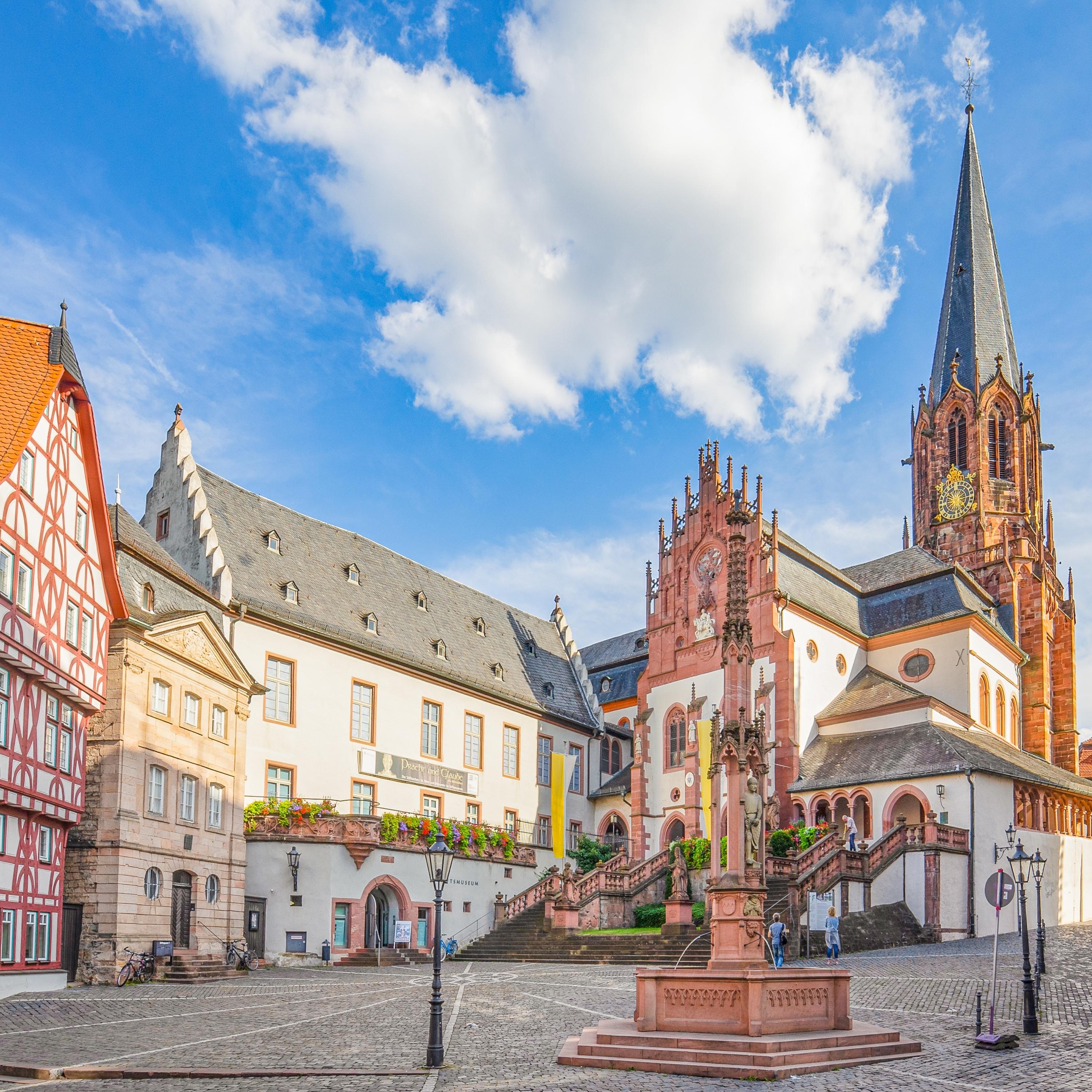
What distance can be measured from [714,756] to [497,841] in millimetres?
25969

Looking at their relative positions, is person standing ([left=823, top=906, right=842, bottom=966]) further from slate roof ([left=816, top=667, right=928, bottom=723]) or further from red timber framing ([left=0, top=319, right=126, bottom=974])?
red timber framing ([left=0, top=319, right=126, bottom=974])

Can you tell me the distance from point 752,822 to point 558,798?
32821 mm

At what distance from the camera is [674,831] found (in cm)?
4897

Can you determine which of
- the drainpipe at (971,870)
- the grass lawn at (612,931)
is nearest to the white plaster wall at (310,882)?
the grass lawn at (612,931)

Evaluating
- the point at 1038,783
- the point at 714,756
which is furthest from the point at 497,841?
the point at 714,756

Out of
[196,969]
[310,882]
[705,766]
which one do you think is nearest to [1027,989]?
[196,969]

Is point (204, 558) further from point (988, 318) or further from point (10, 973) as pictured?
point (988, 318)

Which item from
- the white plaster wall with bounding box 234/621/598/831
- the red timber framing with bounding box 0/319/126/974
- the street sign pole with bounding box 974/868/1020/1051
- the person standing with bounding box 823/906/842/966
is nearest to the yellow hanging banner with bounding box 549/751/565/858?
the white plaster wall with bounding box 234/621/598/831

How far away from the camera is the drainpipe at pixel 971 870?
3631cm

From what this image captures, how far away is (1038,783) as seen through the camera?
40062 millimetres

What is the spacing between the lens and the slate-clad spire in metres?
65.6

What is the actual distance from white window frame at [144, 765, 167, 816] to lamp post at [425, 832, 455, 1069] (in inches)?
569

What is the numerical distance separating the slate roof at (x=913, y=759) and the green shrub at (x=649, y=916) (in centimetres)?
784

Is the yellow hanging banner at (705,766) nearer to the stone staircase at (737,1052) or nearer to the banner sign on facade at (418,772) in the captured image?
the banner sign on facade at (418,772)
